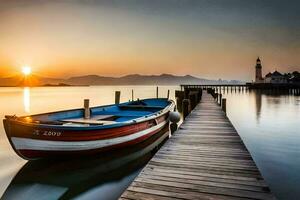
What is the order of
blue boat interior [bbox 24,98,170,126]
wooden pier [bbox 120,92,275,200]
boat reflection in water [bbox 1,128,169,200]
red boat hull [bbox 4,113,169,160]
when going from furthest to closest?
blue boat interior [bbox 24,98,170,126]
red boat hull [bbox 4,113,169,160]
boat reflection in water [bbox 1,128,169,200]
wooden pier [bbox 120,92,275,200]

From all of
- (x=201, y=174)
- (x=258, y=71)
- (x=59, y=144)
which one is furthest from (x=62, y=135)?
(x=258, y=71)

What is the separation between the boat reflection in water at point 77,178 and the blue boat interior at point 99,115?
4.59ft

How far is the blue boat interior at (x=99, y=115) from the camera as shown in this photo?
902 cm

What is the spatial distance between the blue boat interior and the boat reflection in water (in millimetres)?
1399

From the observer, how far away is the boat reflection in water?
22.2 ft

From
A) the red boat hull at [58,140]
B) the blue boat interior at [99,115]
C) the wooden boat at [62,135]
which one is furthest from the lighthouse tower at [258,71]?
the red boat hull at [58,140]

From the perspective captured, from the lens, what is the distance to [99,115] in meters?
11.8

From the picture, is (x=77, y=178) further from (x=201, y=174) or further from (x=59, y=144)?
(x=201, y=174)

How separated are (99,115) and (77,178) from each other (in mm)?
4603

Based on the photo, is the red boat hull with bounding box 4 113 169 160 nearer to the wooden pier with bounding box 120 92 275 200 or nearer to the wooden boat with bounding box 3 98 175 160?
the wooden boat with bounding box 3 98 175 160

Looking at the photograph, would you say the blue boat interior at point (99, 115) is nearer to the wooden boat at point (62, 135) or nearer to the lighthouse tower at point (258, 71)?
the wooden boat at point (62, 135)

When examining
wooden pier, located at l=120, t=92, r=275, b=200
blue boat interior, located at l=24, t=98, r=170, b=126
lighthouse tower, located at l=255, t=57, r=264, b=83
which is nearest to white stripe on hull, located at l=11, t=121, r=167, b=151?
blue boat interior, located at l=24, t=98, r=170, b=126

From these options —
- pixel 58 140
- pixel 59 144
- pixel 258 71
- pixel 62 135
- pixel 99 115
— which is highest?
pixel 258 71

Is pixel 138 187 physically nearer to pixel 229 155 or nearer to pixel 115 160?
pixel 229 155
